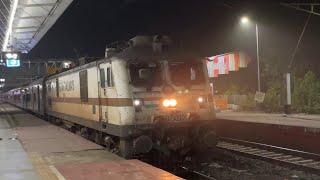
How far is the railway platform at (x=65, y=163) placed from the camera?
11.2m

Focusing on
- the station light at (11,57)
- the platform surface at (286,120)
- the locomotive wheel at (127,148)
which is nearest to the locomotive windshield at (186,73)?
the locomotive wheel at (127,148)

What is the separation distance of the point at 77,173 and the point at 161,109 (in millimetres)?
3088

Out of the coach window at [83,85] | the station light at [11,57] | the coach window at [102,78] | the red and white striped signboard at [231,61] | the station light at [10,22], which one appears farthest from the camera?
the red and white striped signboard at [231,61]

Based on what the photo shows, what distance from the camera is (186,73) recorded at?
46.7 feet

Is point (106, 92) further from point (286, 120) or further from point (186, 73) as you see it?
point (286, 120)

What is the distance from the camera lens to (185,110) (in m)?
13.8

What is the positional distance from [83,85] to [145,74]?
481cm

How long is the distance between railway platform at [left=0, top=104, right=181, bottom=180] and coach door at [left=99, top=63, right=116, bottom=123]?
1.03 metres

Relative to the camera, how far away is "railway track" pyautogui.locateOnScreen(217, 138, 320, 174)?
1432 centimetres

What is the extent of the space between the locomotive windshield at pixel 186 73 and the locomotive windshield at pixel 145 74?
14.9 inches

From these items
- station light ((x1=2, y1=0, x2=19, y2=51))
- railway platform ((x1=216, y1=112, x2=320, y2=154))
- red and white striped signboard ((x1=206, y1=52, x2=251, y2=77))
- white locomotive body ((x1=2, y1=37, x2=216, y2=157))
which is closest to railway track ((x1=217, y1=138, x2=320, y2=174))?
railway platform ((x1=216, y1=112, x2=320, y2=154))

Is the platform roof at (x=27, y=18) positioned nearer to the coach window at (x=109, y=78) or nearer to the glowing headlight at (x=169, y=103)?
the coach window at (x=109, y=78)

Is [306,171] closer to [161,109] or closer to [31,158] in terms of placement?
[161,109]

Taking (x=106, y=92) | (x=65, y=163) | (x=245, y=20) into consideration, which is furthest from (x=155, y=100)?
(x=245, y=20)
